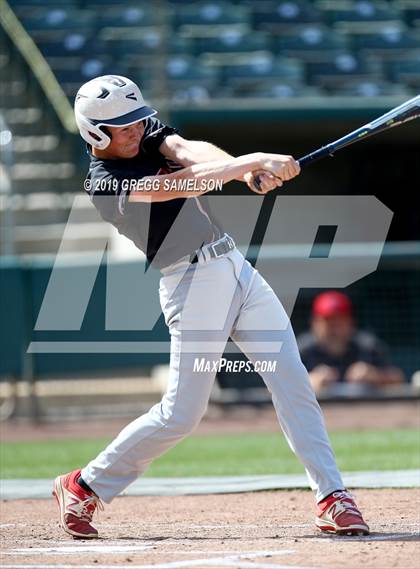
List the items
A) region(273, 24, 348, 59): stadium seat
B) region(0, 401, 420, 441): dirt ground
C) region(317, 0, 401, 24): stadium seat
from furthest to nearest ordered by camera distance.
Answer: region(317, 0, 401, 24): stadium seat
region(273, 24, 348, 59): stadium seat
region(0, 401, 420, 441): dirt ground

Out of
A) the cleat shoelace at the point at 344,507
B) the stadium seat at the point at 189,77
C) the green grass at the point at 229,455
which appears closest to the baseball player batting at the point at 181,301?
the cleat shoelace at the point at 344,507

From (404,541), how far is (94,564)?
4.11 feet

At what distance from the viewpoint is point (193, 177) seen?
15.0ft

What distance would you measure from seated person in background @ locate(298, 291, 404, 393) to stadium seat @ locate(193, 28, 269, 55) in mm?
4601

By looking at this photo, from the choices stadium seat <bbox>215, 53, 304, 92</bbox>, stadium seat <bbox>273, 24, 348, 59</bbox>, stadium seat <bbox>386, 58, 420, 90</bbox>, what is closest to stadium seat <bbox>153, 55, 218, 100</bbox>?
stadium seat <bbox>215, 53, 304, 92</bbox>

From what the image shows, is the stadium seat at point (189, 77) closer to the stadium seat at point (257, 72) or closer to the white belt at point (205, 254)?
the stadium seat at point (257, 72)

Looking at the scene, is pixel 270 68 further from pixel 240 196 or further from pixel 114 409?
pixel 114 409

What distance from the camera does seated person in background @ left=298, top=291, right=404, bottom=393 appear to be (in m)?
10.7

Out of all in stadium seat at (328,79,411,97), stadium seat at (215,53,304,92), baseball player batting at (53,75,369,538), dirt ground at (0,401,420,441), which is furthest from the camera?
stadium seat at (215,53,304,92)

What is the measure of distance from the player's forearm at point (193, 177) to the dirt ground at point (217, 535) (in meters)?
1.42

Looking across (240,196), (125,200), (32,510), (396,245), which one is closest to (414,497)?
(32,510)

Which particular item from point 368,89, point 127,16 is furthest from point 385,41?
point 127,16

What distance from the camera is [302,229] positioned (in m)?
13.8

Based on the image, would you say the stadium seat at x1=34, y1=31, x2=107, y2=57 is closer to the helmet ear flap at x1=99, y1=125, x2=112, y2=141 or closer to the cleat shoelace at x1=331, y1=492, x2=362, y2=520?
the helmet ear flap at x1=99, y1=125, x2=112, y2=141
